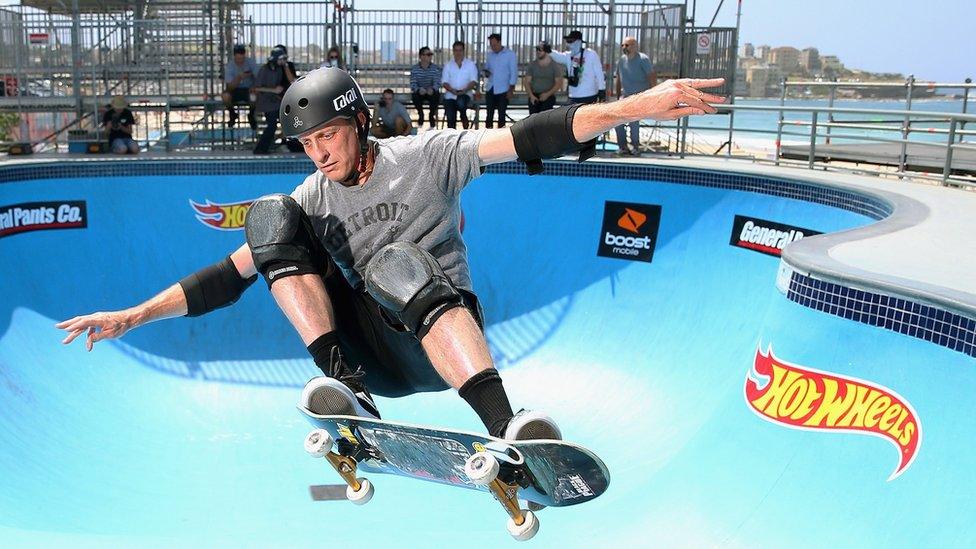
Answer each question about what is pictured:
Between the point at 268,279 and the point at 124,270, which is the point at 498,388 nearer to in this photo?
A: the point at 268,279

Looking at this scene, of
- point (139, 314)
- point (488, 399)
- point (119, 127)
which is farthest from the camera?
point (119, 127)

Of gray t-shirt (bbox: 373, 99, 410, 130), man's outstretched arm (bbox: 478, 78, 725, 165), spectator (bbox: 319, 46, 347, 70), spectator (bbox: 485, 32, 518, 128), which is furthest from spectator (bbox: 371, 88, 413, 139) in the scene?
man's outstretched arm (bbox: 478, 78, 725, 165)

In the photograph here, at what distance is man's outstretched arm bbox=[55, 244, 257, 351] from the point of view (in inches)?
147

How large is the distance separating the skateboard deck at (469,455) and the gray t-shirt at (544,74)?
10.1m

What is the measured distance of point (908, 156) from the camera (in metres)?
12.0

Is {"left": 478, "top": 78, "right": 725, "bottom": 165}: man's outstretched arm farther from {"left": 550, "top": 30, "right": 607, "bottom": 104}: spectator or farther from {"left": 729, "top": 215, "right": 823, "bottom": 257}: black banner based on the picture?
{"left": 550, "top": 30, "right": 607, "bottom": 104}: spectator

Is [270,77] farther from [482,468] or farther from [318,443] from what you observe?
[482,468]

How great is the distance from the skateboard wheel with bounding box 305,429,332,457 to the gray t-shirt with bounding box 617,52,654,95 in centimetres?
997

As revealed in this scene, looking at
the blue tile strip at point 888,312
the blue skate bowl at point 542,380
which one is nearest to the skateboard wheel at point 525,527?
the blue skate bowl at point 542,380

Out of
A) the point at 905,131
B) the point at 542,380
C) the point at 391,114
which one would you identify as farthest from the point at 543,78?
the point at 542,380

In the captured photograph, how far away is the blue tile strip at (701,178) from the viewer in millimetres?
4512

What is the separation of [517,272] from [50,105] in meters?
7.99

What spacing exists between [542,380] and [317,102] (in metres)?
5.56

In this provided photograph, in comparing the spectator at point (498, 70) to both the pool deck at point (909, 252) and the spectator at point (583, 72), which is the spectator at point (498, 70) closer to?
the spectator at point (583, 72)
